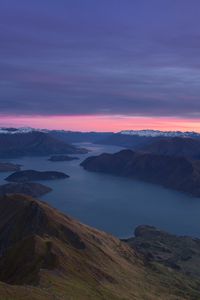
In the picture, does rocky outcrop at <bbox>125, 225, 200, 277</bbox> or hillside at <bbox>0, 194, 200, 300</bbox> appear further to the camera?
rocky outcrop at <bbox>125, 225, 200, 277</bbox>

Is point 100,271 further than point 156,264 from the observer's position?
No

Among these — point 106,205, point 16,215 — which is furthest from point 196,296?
point 106,205

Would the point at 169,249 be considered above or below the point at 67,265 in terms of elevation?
below

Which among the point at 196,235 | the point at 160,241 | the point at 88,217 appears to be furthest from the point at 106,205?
the point at 160,241

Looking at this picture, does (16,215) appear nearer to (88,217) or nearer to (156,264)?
(156,264)

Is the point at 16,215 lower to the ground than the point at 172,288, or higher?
higher

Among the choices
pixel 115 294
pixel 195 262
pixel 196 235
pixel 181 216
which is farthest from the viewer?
pixel 181 216

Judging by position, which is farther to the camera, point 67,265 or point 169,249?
point 169,249

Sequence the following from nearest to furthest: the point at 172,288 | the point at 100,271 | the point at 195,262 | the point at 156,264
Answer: the point at 100,271 < the point at 172,288 < the point at 156,264 < the point at 195,262
